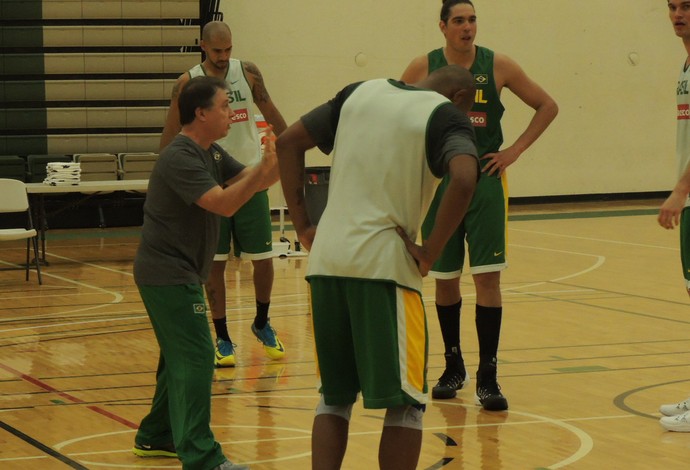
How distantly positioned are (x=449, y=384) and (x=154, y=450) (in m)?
1.73

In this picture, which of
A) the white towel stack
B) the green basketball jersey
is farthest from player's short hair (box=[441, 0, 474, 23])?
the white towel stack

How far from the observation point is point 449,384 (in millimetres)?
6016

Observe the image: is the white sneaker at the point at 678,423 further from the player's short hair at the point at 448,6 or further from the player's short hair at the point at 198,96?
the player's short hair at the point at 198,96

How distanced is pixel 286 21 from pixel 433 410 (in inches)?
467

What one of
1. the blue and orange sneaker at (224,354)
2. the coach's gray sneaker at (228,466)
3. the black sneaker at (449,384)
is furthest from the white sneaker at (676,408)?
the blue and orange sneaker at (224,354)

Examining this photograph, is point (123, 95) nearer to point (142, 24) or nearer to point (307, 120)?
point (142, 24)

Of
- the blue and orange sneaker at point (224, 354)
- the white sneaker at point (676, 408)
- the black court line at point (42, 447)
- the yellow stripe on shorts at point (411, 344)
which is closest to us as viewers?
the yellow stripe on shorts at point (411, 344)

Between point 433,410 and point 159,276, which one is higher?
point 159,276

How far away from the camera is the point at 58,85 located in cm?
1545

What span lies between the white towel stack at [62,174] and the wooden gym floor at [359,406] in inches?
37.6

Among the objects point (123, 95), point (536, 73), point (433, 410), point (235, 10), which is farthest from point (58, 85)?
point (433, 410)

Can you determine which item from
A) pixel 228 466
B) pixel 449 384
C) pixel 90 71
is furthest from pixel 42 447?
pixel 90 71

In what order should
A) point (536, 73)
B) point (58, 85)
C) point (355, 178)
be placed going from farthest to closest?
point (536, 73) < point (58, 85) < point (355, 178)

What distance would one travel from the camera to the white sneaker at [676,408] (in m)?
5.36
